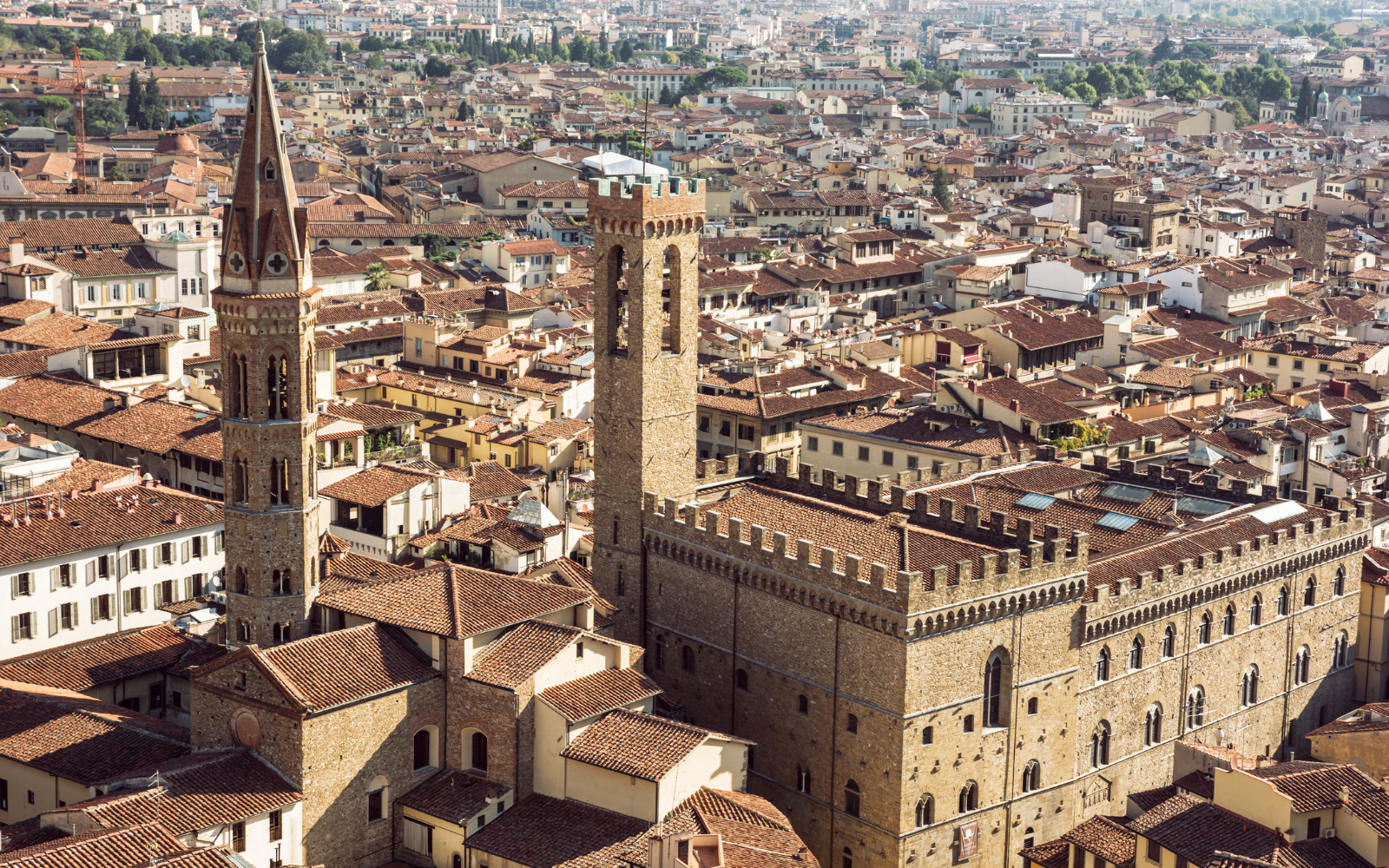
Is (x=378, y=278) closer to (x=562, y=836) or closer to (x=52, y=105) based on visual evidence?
(x=562, y=836)

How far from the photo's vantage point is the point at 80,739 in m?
38.1

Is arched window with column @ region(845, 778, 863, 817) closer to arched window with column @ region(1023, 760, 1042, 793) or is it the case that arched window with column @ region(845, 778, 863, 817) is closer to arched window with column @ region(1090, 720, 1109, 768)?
arched window with column @ region(1023, 760, 1042, 793)

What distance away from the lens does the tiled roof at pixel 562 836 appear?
36.0m

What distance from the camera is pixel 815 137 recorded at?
19312cm

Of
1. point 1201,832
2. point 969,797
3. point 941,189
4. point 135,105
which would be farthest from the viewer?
point 135,105

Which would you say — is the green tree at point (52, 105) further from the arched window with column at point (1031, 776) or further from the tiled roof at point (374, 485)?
the arched window with column at point (1031, 776)

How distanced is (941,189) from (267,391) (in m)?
118

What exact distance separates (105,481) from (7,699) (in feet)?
47.2

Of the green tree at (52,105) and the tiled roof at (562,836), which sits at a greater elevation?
the green tree at (52,105)

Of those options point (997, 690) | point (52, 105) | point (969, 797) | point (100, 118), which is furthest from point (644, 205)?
point (100, 118)

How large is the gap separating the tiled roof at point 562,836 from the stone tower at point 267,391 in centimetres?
646

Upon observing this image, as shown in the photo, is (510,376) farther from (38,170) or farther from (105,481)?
(38,170)

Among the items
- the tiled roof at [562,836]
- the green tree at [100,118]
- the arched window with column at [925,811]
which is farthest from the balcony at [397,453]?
the green tree at [100,118]

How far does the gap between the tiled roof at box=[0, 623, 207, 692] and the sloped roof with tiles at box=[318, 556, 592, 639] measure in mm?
6075
